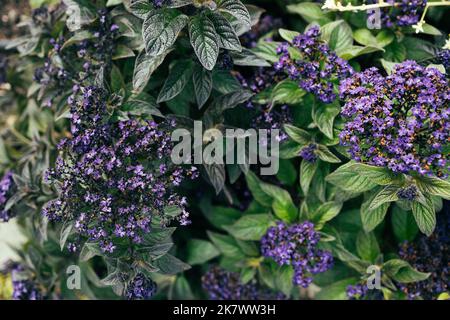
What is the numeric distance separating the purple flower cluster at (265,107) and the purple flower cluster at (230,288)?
2.26ft

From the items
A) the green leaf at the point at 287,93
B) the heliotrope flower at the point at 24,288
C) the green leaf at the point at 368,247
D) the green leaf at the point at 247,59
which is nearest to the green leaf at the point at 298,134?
the green leaf at the point at 287,93

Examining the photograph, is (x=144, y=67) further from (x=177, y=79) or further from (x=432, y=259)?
(x=432, y=259)

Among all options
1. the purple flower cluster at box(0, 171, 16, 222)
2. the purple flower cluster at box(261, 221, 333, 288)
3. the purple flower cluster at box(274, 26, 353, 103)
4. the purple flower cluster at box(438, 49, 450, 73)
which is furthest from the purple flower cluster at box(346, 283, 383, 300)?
the purple flower cluster at box(0, 171, 16, 222)

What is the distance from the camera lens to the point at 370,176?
5.87ft

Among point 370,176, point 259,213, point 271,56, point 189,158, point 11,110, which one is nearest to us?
point 370,176

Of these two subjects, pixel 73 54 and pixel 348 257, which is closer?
pixel 348 257

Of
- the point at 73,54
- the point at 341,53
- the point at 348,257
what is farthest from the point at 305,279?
the point at 73,54

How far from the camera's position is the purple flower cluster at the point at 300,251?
206cm

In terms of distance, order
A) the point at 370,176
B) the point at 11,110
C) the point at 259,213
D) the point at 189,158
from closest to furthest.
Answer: the point at 370,176, the point at 189,158, the point at 259,213, the point at 11,110

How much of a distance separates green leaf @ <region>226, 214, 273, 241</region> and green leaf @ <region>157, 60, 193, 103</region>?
1.98ft

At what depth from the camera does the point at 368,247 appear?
2191 mm

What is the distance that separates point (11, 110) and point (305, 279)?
201 centimetres
